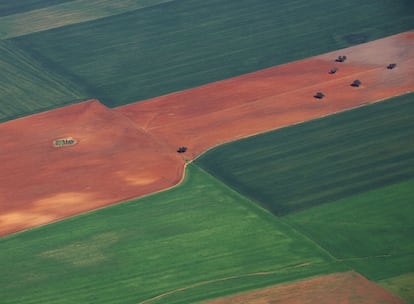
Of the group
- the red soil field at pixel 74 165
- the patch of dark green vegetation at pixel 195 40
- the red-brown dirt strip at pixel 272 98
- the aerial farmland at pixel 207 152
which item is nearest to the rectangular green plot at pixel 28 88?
the aerial farmland at pixel 207 152

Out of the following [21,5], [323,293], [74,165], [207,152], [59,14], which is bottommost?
[323,293]

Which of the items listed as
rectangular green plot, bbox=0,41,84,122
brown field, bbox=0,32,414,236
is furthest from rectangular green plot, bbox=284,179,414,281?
rectangular green plot, bbox=0,41,84,122

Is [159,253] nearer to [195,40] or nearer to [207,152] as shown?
[207,152]

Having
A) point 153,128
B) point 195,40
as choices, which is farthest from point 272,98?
point 195,40

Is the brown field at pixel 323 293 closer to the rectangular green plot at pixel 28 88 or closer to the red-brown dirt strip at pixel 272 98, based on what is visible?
the red-brown dirt strip at pixel 272 98

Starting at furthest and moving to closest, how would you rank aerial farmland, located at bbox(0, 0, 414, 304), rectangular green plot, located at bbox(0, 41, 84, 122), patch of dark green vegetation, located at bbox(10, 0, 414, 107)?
patch of dark green vegetation, located at bbox(10, 0, 414, 107) < rectangular green plot, located at bbox(0, 41, 84, 122) < aerial farmland, located at bbox(0, 0, 414, 304)

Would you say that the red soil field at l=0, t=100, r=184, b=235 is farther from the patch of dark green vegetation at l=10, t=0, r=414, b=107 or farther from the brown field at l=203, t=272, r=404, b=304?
the brown field at l=203, t=272, r=404, b=304

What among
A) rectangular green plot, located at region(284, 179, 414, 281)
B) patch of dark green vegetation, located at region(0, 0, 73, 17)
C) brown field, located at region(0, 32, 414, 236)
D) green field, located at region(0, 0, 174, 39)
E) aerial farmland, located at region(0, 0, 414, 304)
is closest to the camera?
rectangular green plot, located at region(284, 179, 414, 281)
